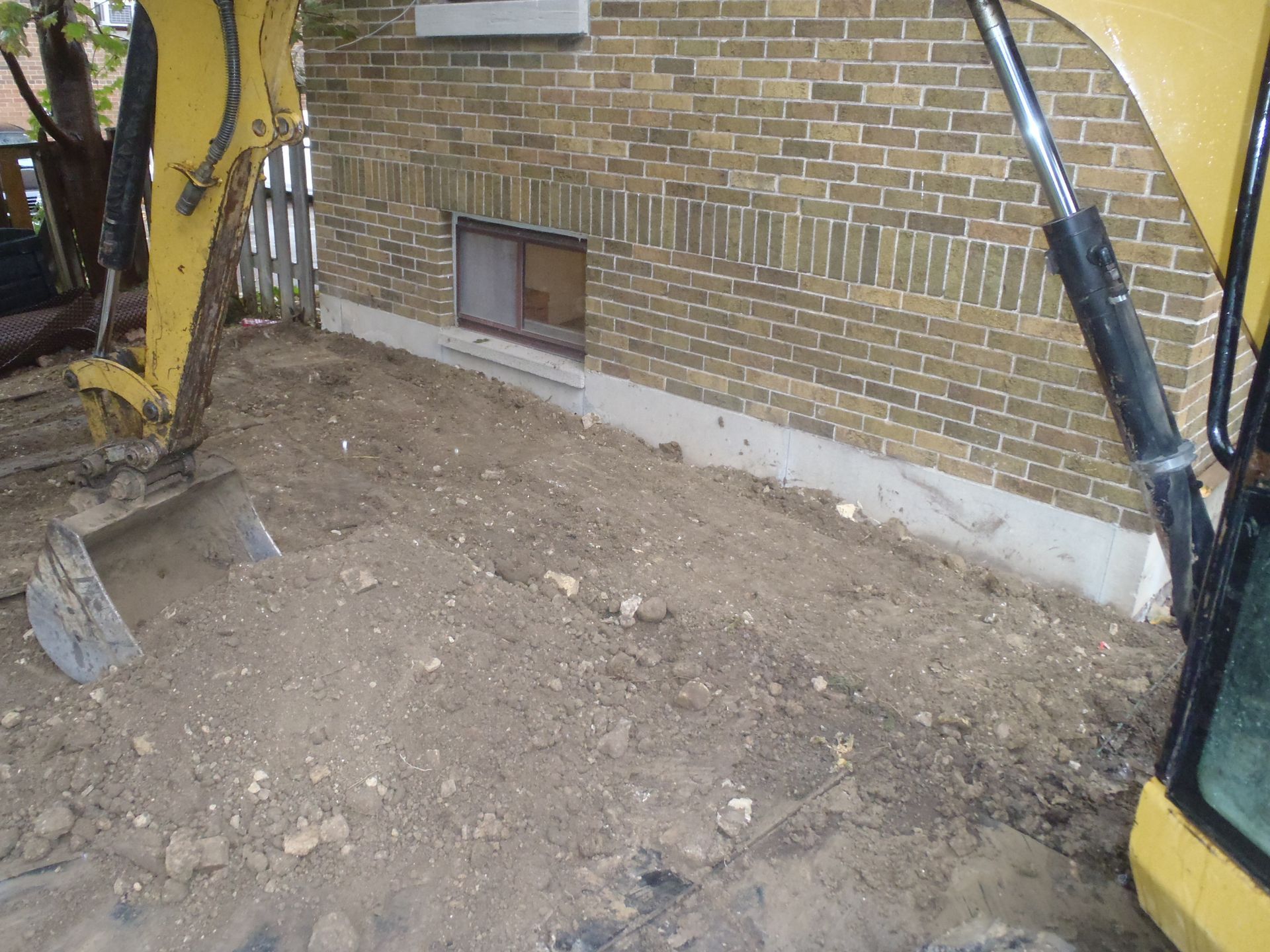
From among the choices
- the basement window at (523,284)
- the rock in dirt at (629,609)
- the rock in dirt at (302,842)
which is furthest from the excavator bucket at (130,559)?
the basement window at (523,284)

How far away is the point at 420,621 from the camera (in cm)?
378

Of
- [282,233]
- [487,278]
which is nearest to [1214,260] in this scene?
[487,278]

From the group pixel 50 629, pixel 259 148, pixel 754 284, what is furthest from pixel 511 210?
pixel 50 629

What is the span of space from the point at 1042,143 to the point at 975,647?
A: 2.33 meters

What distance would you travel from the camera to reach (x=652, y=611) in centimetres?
393

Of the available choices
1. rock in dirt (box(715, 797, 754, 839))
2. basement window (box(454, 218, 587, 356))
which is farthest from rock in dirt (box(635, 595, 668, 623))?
basement window (box(454, 218, 587, 356))

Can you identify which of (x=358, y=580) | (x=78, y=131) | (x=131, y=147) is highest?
(x=131, y=147)

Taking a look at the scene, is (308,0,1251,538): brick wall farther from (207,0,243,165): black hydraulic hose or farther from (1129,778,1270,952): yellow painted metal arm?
(207,0,243,165): black hydraulic hose

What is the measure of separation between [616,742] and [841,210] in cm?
261

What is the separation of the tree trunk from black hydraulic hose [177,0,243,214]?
20.2 ft

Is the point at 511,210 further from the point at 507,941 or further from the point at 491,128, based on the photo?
the point at 507,941

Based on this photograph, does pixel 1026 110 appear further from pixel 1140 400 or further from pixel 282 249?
pixel 282 249

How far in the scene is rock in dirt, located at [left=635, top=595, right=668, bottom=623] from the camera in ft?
12.9

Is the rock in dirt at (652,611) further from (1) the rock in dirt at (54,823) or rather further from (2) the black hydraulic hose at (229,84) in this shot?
(2) the black hydraulic hose at (229,84)
